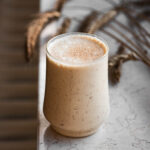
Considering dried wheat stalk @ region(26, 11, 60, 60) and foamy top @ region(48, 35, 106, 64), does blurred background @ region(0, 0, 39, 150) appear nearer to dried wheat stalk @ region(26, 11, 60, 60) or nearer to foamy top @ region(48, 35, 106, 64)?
dried wheat stalk @ region(26, 11, 60, 60)

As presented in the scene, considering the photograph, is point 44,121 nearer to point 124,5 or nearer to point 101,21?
point 101,21

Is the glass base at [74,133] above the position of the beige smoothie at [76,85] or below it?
below

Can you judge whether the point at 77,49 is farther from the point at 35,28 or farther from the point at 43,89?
the point at 35,28

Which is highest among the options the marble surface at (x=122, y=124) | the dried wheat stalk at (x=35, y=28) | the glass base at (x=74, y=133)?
the dried wheat stalk at (x=35, y=28)

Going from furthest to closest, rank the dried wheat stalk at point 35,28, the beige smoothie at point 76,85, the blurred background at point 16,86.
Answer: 1. the blurred background at point 16,86
2. the dried wheat stalk at point 35,28
3. the beige smoothie at point 76,85

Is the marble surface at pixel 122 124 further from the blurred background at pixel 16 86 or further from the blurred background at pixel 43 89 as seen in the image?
the blurred background at pixel 16 86

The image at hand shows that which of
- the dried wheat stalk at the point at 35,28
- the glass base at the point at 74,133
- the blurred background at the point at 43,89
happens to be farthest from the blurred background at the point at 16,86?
the glass base at the point at 74,133

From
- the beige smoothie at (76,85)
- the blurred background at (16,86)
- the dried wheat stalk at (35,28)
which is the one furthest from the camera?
the blurred background at (16,86)

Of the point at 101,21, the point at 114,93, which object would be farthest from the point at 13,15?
the point at 114,93
